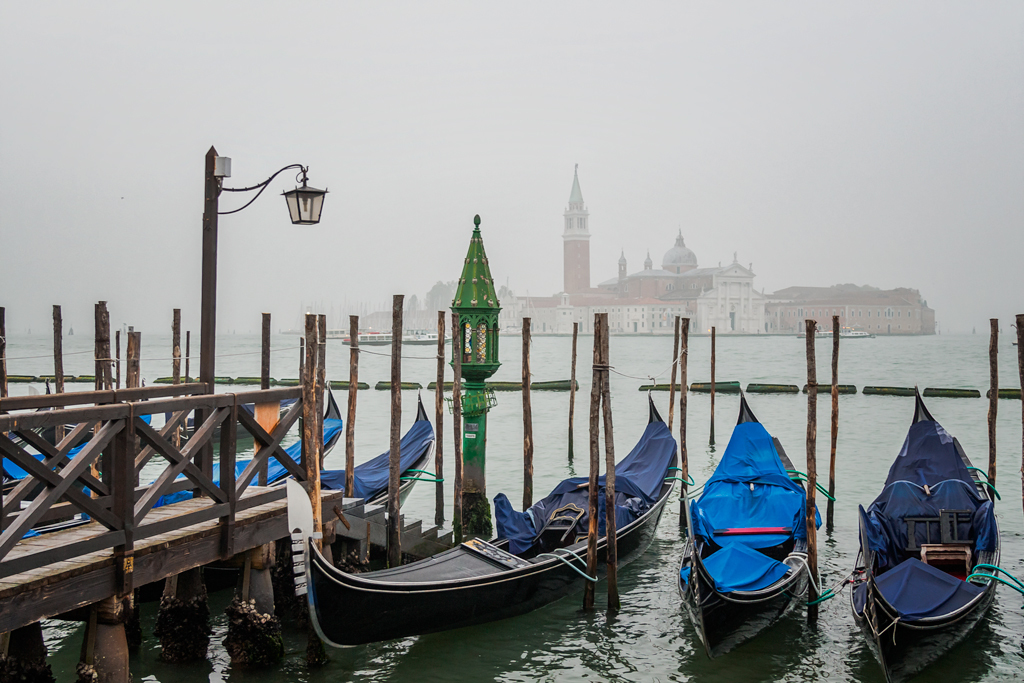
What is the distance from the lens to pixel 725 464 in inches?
237

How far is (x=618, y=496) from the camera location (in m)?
5.86

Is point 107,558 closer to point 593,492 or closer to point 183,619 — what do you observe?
point 183,619

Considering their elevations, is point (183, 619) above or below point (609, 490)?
below

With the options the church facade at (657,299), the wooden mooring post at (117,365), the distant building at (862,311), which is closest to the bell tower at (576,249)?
the church facade at (657,299)

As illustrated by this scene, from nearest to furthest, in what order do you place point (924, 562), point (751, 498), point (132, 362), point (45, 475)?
point (45, 475), point (924, 562), point (751, 498), point (132, 362)

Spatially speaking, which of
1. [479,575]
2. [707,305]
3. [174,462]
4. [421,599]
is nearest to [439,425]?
[479,575]

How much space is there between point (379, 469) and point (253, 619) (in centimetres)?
249

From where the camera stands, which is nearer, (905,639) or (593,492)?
(905,639)

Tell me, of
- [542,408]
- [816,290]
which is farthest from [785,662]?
[816,290]

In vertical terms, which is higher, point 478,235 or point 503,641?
point 478,235

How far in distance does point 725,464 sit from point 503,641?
228 centimetres

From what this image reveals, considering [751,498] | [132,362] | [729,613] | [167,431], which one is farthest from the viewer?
[132,362]

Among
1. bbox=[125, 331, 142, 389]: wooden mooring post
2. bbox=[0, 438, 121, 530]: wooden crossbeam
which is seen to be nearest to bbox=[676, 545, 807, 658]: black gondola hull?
bbox=[0, 438, 121, 530]: wooden crossbeam

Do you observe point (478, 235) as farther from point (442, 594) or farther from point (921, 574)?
point (921, 574)
